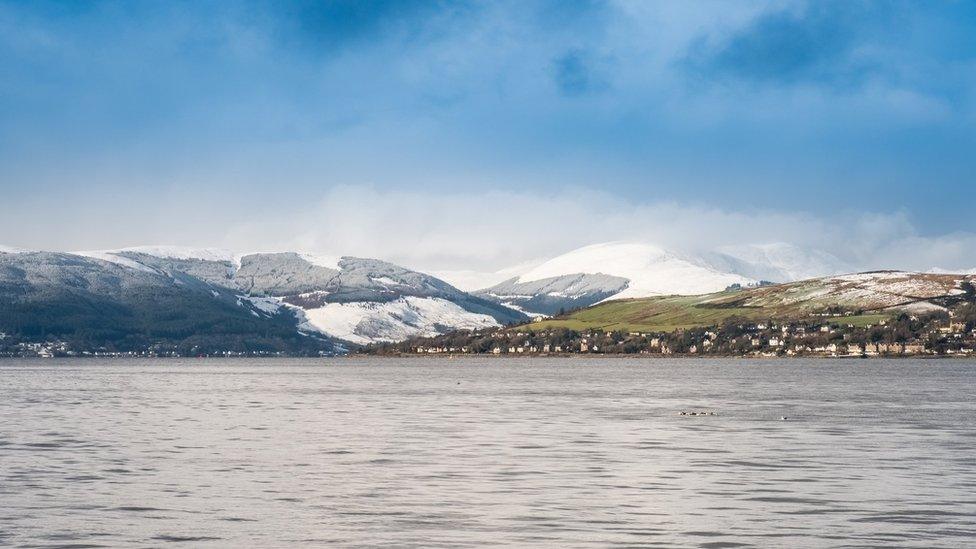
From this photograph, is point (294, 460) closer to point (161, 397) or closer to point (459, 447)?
point (459, 447)

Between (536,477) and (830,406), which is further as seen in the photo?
(830,406)

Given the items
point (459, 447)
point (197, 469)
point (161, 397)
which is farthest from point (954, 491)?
point (161, 397)

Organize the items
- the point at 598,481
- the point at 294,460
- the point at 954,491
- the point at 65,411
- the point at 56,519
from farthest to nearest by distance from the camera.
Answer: the point at 65,411, the point at 294,460, the point at 598,481, the point at 954,491, the point at 56,519

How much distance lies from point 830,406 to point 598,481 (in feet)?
204

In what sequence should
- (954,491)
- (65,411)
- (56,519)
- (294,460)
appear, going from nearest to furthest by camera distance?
(56,519) → (954,491) → (294,460) → (65,411)

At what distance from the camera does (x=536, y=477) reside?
5300 centimetres

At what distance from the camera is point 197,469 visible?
5628 centimetres

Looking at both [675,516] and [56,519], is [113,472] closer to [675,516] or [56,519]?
[56,519]

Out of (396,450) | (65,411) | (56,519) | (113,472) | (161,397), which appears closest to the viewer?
(56,519)

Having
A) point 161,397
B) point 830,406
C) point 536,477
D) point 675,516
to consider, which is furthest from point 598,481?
point 161,397

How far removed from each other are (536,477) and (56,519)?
20.0 m

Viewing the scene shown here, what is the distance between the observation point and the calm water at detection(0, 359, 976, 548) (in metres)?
38.7

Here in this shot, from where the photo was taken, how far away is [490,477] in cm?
5300

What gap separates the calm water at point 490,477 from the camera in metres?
38.7
